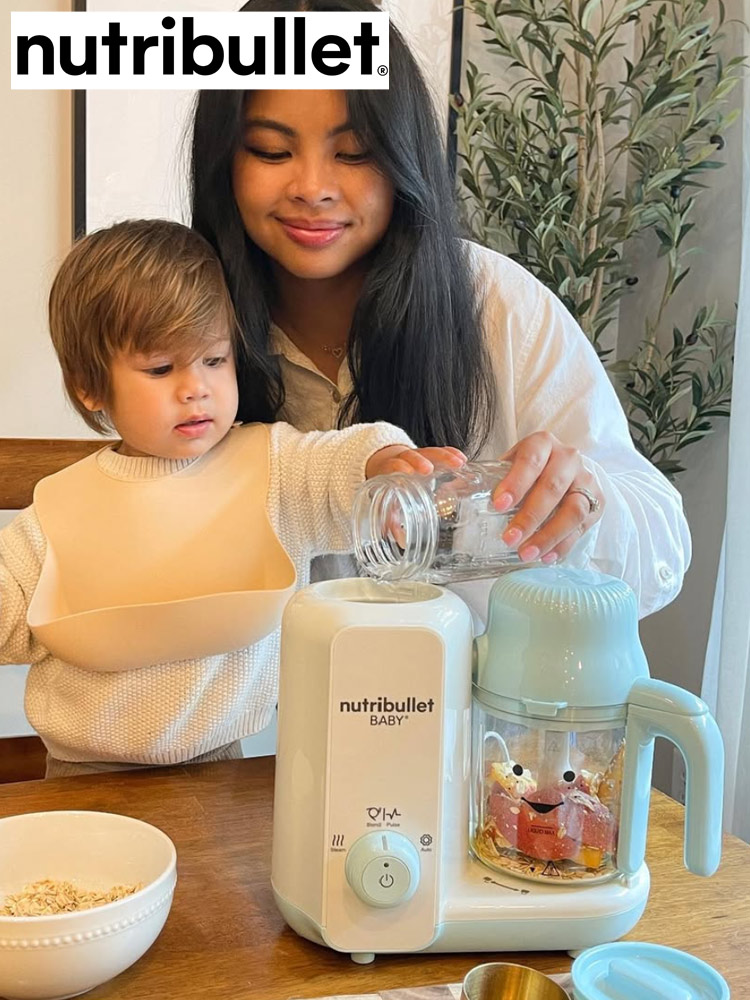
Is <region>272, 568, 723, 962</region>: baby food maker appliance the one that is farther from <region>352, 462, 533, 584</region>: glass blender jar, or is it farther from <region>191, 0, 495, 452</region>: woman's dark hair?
<region>191, 0, 495, 452</region>: woman's dark hair

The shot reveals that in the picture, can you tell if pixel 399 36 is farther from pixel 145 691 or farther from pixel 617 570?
pixel 145 691

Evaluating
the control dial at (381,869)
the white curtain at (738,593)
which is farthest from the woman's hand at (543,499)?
the white curtain at (738,593)

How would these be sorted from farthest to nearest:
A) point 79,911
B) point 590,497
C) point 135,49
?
point 135,49 < point 590,497 < point 79,911

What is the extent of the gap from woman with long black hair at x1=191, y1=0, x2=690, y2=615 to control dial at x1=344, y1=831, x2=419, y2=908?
44cm

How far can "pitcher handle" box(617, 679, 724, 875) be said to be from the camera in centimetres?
59

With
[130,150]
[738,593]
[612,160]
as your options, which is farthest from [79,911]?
[612,160]

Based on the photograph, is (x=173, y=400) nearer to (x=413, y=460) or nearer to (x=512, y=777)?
(x=413, y=460)

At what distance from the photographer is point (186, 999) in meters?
0.59

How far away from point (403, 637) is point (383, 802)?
0.10 m

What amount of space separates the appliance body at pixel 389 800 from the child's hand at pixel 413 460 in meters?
0.14

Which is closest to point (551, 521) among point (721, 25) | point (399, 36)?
point (399, 36)

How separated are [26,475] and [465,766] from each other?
0.74 meters

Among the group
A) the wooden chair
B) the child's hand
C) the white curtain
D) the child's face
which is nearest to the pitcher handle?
the child's hand

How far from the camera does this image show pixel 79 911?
0.56m
